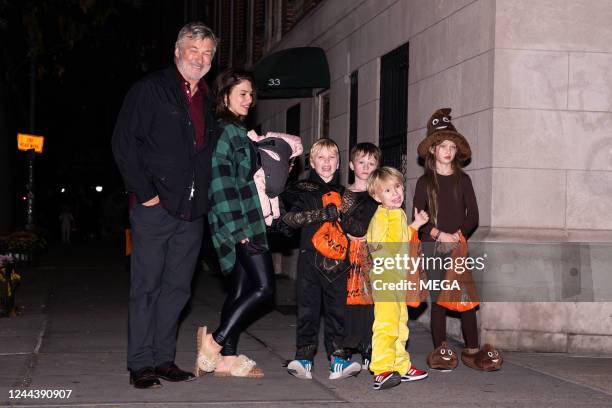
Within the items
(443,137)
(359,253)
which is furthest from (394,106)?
(359,253)

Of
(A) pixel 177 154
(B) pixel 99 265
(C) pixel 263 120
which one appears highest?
(C) pixel 263 120

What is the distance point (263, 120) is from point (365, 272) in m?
14.4

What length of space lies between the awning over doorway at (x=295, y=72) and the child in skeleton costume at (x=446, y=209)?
7319mm

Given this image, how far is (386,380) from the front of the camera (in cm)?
652

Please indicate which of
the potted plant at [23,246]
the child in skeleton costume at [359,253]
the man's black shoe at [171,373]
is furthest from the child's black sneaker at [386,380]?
the potted plant at [23,246]

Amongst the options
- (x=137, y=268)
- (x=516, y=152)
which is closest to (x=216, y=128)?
(x=137, y=268)

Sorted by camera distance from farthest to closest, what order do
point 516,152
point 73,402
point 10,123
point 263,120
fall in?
1. point 10,123
2. point 263,120
3. point 516,152
4. point 73,402

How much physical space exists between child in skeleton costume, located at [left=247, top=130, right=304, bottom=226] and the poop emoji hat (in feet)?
4.43

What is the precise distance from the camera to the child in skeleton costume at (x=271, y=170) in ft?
22.4

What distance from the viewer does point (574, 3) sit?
8.84 metres

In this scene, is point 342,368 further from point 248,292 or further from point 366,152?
point 366,152

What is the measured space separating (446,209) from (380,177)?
46.5 inches

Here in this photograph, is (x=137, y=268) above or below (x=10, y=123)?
below

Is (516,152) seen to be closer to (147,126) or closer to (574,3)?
(574,3)
